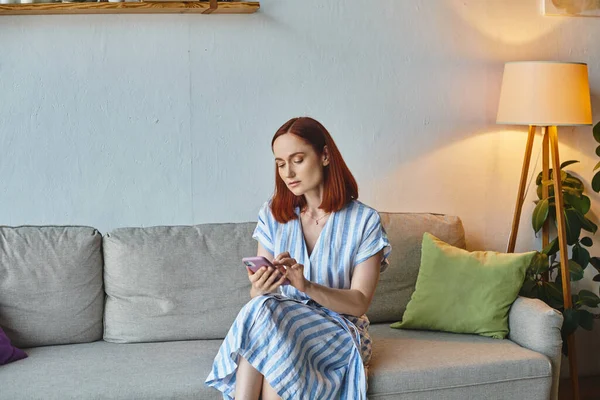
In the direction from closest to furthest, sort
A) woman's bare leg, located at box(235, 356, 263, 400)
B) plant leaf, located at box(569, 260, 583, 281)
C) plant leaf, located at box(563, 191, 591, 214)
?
1. woman's bare leg, located at box(235, 356, 263, 400)
2. plant leaf, located at box(569, 260, 583, 281)
3. plant leaf, located at box(563, 191, 591, 214)

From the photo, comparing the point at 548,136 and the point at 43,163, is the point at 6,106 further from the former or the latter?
the point at 548,136

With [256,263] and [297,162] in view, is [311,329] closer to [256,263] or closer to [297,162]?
[256,263]

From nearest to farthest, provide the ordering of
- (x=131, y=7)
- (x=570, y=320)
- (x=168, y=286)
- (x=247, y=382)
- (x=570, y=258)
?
(x=247, y=382)
(x=168, y=286)
(x=131, y=7)
(x=570, y=320)
(x=570, y=258)

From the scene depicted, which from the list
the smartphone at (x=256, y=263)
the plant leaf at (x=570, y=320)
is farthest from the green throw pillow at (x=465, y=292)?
the smartphone at (x=256, y=263)

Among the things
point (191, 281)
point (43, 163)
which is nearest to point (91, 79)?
point (43, 163)

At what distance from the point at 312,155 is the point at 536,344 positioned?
1.02 metres

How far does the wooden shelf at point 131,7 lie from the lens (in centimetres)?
316

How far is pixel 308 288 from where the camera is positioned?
101 inches

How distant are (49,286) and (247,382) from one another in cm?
92

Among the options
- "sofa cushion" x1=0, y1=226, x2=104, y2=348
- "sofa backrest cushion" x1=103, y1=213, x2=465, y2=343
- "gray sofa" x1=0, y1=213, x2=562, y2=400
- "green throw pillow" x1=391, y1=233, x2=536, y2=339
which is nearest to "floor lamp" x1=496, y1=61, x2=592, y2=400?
"green throw pillow" x1=391, y1=233, x2=536, y2=339

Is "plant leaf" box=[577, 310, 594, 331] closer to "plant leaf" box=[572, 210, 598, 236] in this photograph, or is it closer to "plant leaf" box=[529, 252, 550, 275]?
"plant leaf" box=[529, 252, 550, 275]

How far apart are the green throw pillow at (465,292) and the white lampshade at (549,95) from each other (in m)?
0.63

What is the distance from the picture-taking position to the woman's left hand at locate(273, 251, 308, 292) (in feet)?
8.35

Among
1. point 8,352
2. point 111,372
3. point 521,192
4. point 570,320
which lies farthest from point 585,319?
point 8,352
